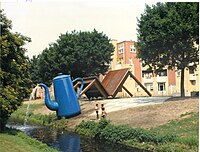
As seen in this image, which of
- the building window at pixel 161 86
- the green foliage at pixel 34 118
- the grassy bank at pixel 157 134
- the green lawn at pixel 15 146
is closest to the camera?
the green lawn at pixel 15 146

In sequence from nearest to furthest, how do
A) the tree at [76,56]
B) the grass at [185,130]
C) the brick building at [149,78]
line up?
the grass at [185,130], the tree at [76,56], the brick building at [149,78]

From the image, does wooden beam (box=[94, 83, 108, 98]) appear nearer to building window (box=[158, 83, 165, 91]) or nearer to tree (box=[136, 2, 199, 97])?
tree (box=[136, 2, 199, 97])

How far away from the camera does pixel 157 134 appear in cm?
1120

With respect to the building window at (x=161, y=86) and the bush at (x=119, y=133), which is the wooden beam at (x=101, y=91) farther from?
the bush at (x=119, y=133)

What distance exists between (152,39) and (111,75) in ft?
26.8

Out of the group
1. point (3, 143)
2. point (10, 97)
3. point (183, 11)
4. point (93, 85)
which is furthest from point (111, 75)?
point (3, 143)

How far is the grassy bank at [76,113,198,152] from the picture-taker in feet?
33.3

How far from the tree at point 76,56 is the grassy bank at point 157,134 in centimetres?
1074

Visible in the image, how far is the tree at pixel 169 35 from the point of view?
17.5 m

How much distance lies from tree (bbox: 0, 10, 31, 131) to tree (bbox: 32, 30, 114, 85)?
1227cm

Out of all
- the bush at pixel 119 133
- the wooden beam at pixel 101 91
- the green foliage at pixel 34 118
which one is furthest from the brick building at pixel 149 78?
the bush at pixel 119 133

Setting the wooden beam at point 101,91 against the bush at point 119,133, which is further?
the wooden beam at point 101,91

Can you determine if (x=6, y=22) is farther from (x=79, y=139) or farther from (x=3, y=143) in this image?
(x=79, y=139)

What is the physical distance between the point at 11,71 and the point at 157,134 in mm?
5267
